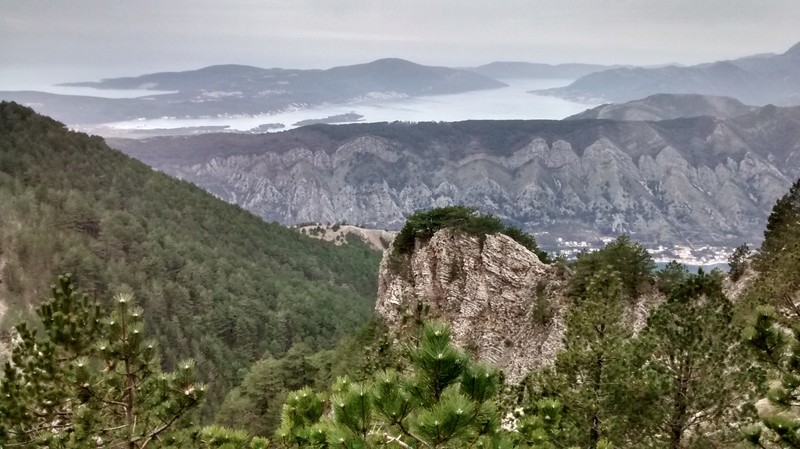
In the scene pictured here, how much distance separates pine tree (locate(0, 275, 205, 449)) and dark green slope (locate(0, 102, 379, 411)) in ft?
165

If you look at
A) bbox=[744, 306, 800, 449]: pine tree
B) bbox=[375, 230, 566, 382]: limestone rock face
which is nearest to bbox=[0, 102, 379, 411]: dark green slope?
bbox=[375, 230, 566, 382]: limestone rock face

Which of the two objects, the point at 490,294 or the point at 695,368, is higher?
the point at 695,368

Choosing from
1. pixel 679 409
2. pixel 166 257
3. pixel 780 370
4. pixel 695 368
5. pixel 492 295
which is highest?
pixel 780 370

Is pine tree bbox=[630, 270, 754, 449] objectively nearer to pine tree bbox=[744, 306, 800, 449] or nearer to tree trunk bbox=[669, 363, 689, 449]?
tree trunk bbox=[669, 363, 689, 449]

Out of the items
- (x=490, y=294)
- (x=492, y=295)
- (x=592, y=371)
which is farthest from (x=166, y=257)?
(x=592, y=371)

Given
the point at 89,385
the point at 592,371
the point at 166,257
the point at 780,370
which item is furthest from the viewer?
the point at 166,257

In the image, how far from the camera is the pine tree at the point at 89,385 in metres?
11.2

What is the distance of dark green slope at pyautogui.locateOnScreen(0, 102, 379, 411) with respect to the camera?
226 feet

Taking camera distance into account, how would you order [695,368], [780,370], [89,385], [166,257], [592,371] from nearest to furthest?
[780,370], [89,385], [695,368], [592,371], [166,257]

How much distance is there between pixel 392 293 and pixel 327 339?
54823 millimetres

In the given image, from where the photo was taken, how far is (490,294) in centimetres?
3456

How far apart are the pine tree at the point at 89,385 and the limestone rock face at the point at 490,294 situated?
1977 cm

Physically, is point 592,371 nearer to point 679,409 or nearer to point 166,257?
point 679,409

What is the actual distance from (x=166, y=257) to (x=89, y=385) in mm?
85635
